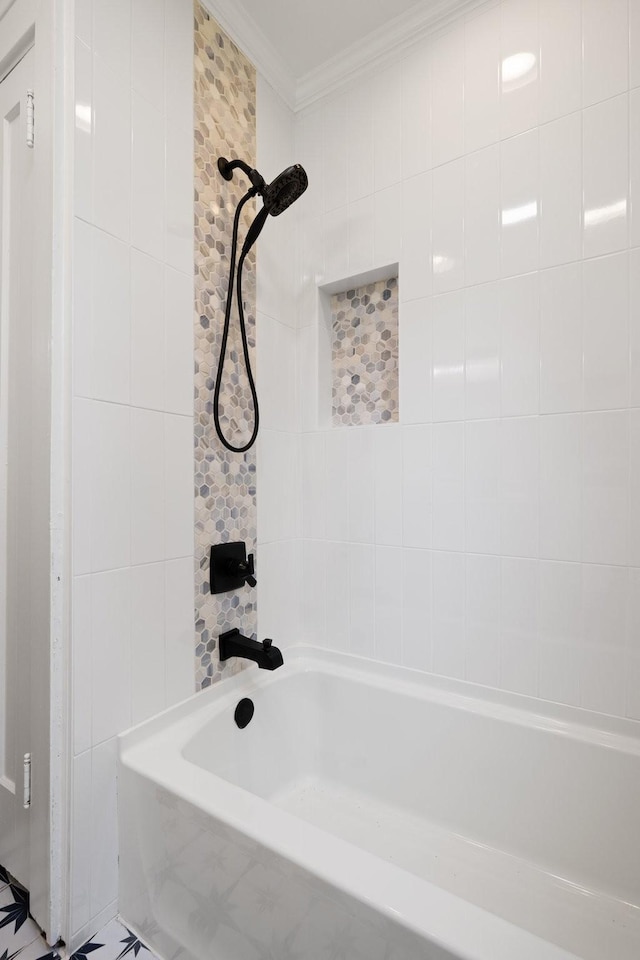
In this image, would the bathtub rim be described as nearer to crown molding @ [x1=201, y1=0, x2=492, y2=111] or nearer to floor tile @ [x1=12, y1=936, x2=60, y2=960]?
floor tile @ [x1=12, y1=936, x2=60, y2=960]

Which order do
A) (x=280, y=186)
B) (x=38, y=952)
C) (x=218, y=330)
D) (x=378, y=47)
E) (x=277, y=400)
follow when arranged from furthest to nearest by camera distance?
(x=277, y=400)
(x=378, y=47)
(x=218, y=330)
(x=280, y=186)
(x=38, y=952)

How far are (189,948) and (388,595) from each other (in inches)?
38.0

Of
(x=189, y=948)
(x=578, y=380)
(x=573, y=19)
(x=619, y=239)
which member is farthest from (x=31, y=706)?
(x=573, y=19)

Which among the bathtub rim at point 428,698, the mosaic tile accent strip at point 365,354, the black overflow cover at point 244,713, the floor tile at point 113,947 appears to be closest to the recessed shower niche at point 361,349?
the mosaic tile accent strip at point 365,354

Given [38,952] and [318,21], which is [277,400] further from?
[38,952]

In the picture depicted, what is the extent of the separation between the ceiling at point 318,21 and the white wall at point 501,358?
0.12m

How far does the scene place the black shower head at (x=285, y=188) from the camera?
1278 millimetres

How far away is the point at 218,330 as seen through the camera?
141cm

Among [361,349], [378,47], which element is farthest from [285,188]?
[378,47]

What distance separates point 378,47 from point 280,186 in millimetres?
698

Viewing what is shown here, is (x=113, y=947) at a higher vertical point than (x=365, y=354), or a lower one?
lower

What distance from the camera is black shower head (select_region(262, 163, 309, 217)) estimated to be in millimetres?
1278

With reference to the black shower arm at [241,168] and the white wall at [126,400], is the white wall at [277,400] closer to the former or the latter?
the black shower arm at [241,168]

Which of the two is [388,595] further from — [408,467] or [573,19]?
[573,19]
